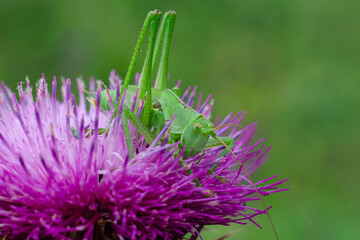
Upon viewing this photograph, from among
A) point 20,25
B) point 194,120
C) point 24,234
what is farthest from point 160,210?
point 20,25

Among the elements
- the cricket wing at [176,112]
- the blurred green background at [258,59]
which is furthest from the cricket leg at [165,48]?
the blurred green background at [258,59]

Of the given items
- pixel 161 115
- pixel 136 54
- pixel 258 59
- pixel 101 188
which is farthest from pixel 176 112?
pixel 258 59

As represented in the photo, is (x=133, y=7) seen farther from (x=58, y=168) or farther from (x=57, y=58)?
(x=58, y=168)

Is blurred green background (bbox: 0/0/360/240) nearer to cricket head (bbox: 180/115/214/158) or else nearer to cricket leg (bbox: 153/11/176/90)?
cricket leg (bbox: 153/11/176/90)

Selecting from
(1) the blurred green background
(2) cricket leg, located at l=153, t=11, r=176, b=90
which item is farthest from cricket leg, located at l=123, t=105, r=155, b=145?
(1) the blurred green background

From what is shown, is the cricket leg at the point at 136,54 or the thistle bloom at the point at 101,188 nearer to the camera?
the thistle bloom at the point at 101,188

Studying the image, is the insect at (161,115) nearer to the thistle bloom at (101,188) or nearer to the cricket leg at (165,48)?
the thistle bloom at (101,188)
